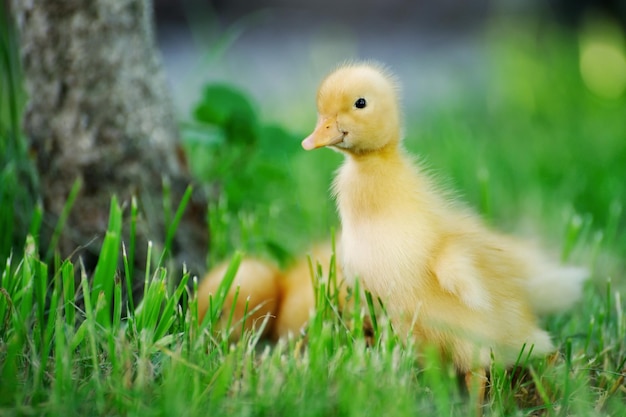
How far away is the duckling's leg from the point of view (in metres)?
1.86

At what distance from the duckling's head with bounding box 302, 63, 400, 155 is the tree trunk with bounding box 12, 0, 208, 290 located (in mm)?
816

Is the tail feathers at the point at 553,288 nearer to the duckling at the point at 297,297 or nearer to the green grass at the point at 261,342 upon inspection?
the green grass at the point at 261,342

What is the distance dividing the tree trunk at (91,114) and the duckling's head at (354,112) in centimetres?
82

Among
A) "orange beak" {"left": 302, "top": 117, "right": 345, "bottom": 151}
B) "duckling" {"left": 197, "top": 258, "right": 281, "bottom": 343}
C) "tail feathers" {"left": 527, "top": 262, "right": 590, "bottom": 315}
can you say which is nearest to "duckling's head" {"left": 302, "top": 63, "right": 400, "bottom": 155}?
"orange beak" {"left": 302, "top": 117, "right": 345, "bottom": 151}

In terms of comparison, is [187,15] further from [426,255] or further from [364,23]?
[426,255]

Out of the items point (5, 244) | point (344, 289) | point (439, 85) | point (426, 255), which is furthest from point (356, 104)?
point (439, 85)

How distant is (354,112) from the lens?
1.99 meters

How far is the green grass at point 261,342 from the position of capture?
5.50 ft

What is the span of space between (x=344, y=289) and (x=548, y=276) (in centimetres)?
52

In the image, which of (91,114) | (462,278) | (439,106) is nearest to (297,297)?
(462,278)

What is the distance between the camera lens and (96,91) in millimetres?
2604

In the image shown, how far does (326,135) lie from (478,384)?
0.62 m

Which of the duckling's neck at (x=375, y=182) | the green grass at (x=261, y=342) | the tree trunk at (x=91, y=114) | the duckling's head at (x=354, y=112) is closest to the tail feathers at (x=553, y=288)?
the green grass at (x=261, y=342)

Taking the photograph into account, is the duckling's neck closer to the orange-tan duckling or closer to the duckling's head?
the duckling's head
